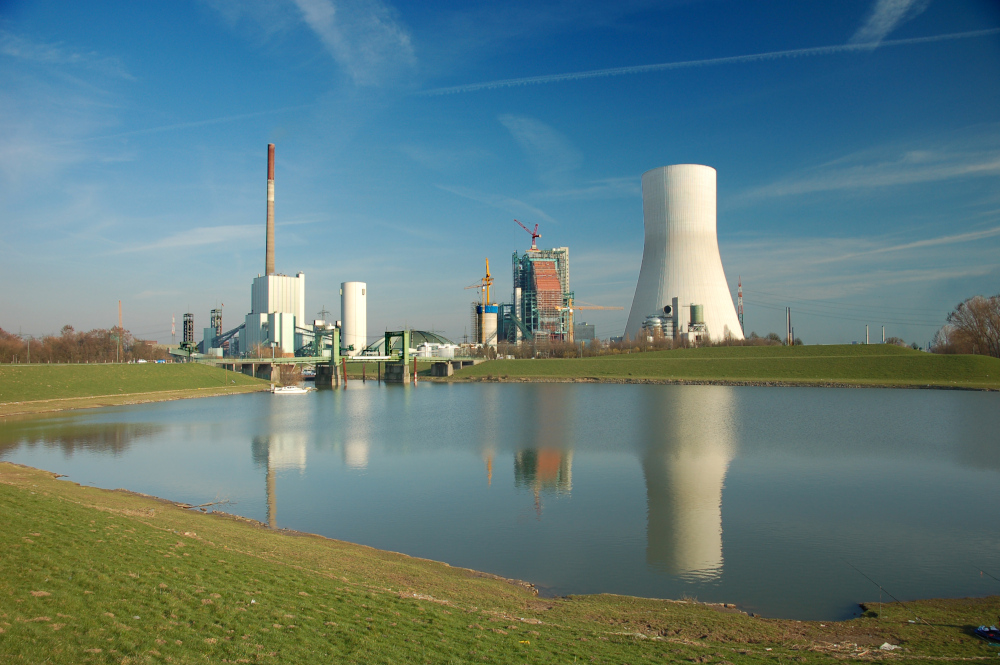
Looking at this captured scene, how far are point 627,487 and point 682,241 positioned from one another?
121 ft

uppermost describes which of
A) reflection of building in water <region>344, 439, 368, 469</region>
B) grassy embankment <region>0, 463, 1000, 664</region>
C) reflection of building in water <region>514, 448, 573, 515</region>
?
grassy embankment <region>0, 463, 1000, 664</region>

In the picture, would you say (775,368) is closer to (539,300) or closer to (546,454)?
(546,454)

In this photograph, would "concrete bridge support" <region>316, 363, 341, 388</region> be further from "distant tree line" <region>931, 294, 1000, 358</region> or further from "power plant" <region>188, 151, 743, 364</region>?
"distant tree line" <region>931, 294, 1000, 358</region>

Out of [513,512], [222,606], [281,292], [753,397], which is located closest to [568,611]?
[222,606]

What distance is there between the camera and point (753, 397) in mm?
30438

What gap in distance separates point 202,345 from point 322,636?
89567 mm

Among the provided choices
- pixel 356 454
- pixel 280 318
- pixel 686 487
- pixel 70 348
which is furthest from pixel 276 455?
pixel 280 318

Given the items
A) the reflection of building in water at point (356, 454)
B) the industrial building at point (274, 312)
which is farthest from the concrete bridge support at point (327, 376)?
the reflection of building in water at point (356, 454)

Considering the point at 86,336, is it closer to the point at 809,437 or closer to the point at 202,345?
the point at 202,345

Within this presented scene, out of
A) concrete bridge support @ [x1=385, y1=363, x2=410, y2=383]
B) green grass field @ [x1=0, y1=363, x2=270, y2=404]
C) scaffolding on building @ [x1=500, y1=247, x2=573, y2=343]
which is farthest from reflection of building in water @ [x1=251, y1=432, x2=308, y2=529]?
scaffolding on building @ [x1=500, y1=247, x2=573, y2=343]

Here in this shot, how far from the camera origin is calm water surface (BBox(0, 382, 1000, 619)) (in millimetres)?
6871

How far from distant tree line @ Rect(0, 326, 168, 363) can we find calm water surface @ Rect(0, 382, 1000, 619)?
30511mm

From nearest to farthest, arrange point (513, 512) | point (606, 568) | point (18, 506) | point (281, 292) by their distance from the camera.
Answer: point (18, 506) → point (606, 568) → point (513, 512) → point (281, 292)

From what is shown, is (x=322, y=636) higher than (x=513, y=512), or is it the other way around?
(x=322, y=636)
